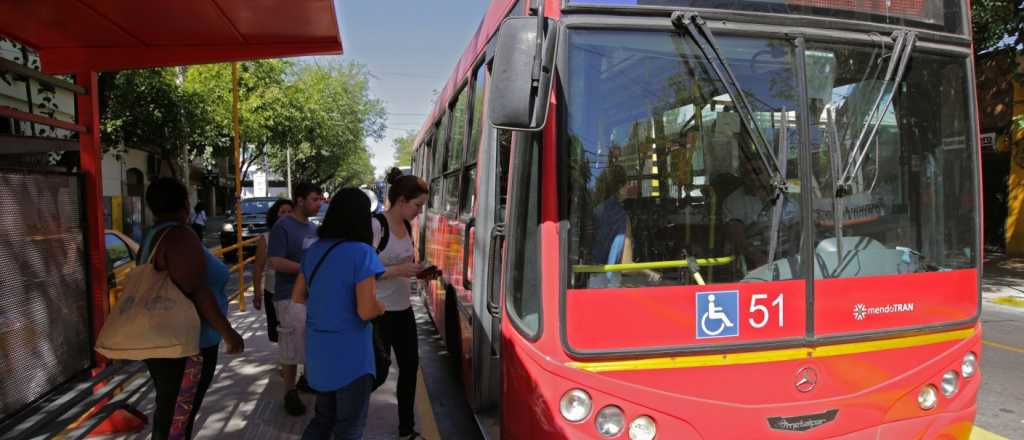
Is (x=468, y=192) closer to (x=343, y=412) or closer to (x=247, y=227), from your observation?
(x=343, y=412)

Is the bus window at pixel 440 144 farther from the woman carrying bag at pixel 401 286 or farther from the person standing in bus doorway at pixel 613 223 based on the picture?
the person standing in bus doorway at pixel 613 223

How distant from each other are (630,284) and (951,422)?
1736mm

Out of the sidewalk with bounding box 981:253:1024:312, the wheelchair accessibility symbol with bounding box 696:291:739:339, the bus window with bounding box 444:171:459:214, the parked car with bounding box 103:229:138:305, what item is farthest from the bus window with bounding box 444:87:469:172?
the sidewalk with bounding box 981:253:1024:312

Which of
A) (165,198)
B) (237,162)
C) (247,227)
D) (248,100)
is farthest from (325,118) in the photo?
(165,198)

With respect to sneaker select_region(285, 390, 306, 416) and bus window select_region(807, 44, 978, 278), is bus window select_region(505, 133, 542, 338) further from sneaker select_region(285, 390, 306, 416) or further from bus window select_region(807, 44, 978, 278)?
sneaker select_region(285, 390, 306, 416)

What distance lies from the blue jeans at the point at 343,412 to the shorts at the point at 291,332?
158 cm

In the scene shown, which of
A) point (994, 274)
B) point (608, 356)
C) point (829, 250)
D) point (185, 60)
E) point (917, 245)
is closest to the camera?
point (608, 356)

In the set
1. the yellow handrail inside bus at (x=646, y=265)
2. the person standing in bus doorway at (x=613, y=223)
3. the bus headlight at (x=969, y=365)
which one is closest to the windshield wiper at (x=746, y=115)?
the yellow handrail inside bus at (x=646, y=265)

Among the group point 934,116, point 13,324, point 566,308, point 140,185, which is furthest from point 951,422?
point 140,185

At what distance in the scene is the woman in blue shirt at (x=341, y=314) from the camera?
117 inches

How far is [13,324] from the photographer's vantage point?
4223 millimetres

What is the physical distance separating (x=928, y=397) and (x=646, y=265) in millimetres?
1534

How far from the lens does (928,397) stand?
2.99 meters

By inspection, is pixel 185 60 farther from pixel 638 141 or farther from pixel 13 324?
pixel 638 141
